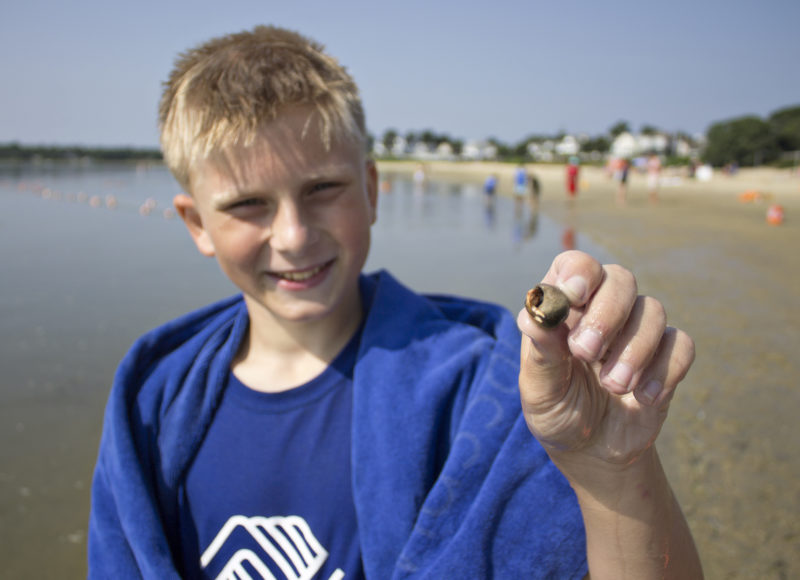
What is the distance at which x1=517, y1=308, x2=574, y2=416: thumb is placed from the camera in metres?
0.81

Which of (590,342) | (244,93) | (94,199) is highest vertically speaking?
(244,93)

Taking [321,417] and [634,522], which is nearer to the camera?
[634,522]

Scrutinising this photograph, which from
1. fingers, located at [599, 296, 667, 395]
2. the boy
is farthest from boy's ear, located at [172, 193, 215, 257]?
fingers, located at [599, 296, 667, 395]

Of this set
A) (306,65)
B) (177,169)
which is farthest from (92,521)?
(306,65)

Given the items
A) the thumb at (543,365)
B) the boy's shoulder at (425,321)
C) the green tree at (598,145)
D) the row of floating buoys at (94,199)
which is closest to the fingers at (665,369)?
the thumb at (543,365)

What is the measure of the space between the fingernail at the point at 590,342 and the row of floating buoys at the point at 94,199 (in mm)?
21137

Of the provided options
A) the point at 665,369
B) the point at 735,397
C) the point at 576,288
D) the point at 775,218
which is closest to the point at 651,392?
the point at 665,369

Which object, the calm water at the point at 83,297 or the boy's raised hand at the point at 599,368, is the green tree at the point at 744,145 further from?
the boy's raised hand at the point at 599,368

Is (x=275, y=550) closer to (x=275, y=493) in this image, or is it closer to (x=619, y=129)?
(x=275, y=493)

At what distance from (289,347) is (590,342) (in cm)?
114

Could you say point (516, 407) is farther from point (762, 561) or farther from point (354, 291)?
point (762, 561)

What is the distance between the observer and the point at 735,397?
441cm

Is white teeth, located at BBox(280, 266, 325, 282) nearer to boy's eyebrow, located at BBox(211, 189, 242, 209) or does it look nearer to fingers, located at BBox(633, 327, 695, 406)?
boy's eyebrow, located at BBox(211, 189, 242, 209)

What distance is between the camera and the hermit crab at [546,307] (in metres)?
0.78
